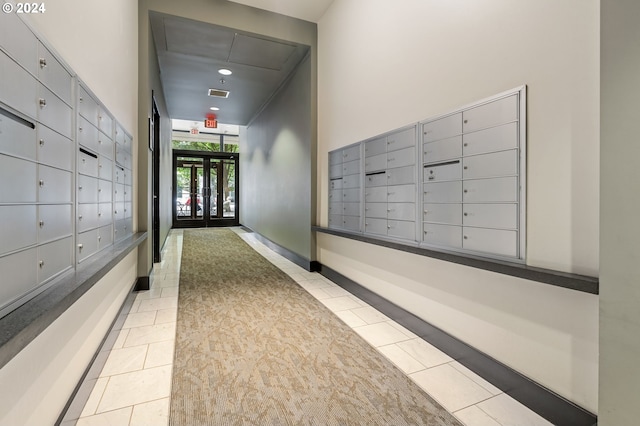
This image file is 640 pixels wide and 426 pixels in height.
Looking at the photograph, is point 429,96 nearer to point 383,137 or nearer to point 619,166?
point 383,137

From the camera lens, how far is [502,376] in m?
1.66

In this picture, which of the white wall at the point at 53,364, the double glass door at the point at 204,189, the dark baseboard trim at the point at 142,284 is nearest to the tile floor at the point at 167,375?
the white wall at the point at 53,364

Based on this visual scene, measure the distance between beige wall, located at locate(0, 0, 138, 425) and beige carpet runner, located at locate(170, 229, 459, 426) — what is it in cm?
50

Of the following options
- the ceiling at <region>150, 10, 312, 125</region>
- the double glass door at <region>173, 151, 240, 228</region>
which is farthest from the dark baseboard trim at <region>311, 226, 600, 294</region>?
the double glass door at <region>173, 151, 240, 228</region>

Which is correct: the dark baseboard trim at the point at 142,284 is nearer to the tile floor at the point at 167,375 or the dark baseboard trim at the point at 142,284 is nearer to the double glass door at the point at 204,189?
the tile floor at the point at 167,375

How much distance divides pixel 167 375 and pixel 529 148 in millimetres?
2370

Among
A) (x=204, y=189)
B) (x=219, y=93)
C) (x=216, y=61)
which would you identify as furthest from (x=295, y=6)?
(x=204, y=189)

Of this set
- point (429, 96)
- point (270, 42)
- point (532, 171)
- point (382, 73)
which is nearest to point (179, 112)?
point (270, 42)

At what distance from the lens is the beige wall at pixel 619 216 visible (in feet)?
3.36

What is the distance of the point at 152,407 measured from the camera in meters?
1.50

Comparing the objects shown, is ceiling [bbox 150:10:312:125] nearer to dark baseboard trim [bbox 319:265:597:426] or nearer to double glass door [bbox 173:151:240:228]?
dark baseboard trim [bbox 319:265:597:426]

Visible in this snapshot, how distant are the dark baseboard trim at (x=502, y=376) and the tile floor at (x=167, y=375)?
36mm

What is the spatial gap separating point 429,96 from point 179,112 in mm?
6975

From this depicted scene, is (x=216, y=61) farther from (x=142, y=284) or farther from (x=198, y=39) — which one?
(x=142, y=284)
